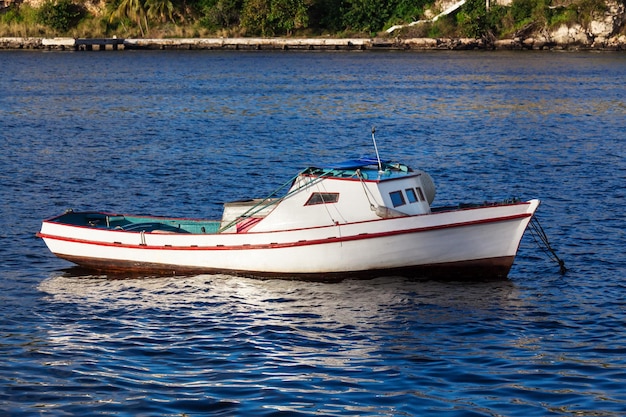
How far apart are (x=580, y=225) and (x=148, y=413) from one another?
20.2 meters

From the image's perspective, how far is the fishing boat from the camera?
26953 mm

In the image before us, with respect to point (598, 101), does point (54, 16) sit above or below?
above

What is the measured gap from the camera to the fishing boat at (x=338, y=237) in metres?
27.0

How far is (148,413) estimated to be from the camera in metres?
18.4

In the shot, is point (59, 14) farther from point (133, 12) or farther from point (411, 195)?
point (411, 195)

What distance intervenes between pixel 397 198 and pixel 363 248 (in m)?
1.80

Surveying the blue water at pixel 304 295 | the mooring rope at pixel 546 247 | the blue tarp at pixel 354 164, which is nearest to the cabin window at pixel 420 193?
the blue tarp at pixel 354 164

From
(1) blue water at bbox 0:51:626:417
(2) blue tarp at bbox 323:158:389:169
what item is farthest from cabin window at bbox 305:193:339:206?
(1) blue water at bbox 0:51:626:417

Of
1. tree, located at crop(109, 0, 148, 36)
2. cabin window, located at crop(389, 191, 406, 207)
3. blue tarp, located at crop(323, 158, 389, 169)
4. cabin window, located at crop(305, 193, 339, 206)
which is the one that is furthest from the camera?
tree, located at crop(109, 0, 148, 36)

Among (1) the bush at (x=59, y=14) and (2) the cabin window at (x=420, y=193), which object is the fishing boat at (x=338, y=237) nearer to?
(2) the cabin window at (x=420, y=193)

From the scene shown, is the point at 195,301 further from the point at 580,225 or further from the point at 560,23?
the point at 560,23

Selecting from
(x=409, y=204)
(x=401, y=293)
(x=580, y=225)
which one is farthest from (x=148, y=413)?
(x=580, y=225)

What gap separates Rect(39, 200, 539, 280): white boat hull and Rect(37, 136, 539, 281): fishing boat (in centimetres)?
3

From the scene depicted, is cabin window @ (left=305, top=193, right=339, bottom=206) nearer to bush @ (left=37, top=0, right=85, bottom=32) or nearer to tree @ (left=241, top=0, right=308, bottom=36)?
tree @ (left=241, top=0, right=308, bottom=36)
